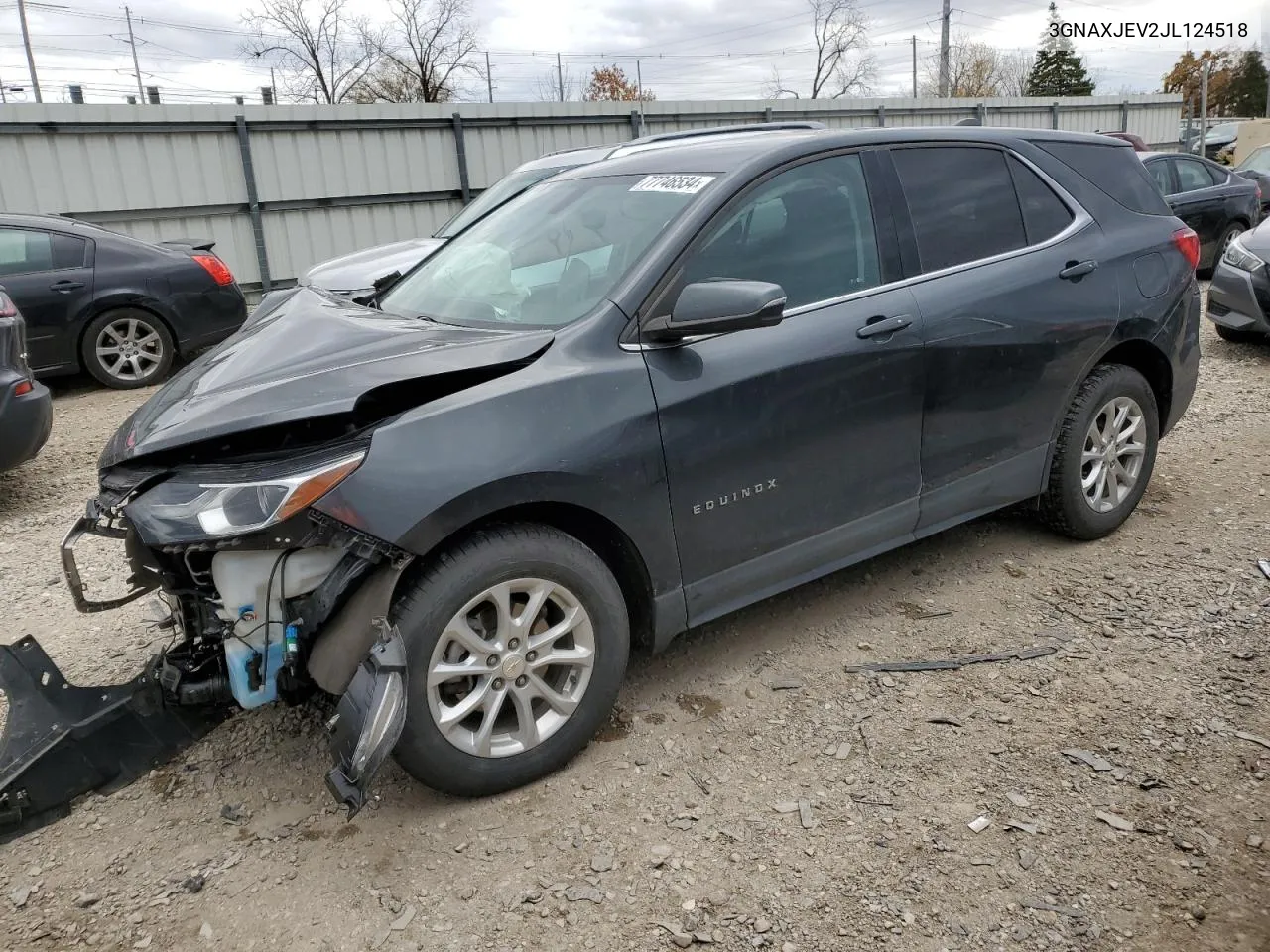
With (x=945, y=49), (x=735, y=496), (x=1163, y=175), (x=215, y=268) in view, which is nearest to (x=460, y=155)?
(x=215, y=268)

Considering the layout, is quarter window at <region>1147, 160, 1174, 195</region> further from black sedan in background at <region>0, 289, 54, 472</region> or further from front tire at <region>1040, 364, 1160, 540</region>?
black sedan in background at <region>0, 289, 54, 472</region>

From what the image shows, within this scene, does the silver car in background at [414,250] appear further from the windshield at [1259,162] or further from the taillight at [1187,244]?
the windshield at [1259,162]

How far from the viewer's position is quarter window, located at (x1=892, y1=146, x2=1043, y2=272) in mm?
3549

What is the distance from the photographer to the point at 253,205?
11.7 metres

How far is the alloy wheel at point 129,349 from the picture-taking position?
8312mm

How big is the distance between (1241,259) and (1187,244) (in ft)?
14.5

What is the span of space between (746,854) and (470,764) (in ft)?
2.59

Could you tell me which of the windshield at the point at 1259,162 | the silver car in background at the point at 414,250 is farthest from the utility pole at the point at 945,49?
the silver car in background at the point at 414,250

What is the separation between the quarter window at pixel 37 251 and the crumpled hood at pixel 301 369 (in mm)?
6011

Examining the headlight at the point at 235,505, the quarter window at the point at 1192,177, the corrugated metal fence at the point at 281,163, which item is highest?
the corrugated metal fence at the point at 281,163

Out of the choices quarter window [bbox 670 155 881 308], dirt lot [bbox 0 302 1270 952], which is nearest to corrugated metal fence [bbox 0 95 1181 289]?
quarter window [bbox 670 155 881 308]

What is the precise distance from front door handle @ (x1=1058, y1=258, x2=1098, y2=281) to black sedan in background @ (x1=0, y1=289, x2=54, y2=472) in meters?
5.21

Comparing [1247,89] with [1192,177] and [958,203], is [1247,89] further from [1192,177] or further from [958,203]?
[958,203]

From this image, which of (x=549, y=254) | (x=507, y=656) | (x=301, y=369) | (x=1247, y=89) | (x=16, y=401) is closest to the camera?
(x=507, y=656)
